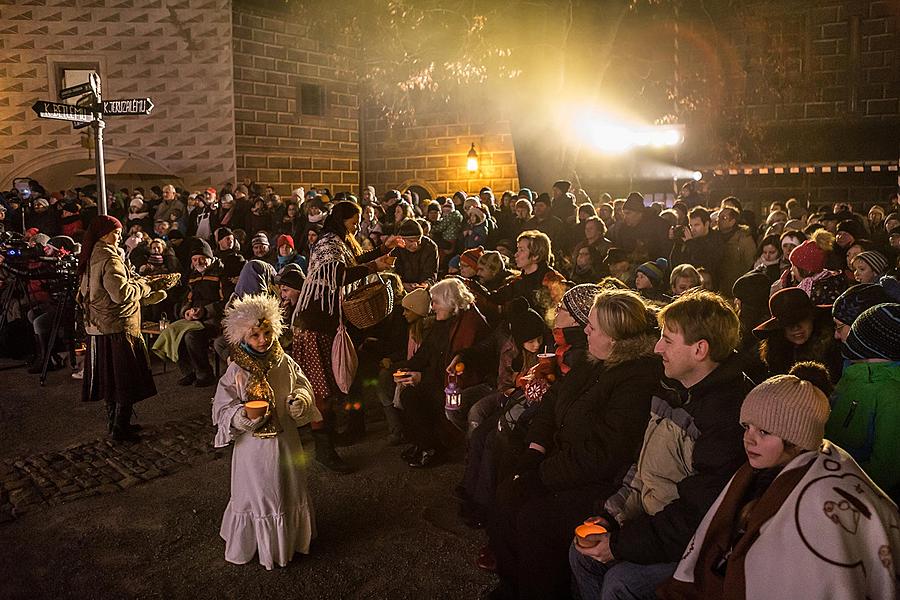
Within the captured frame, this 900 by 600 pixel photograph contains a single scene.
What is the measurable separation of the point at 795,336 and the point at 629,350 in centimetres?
184

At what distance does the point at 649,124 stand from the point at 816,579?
17483 mm

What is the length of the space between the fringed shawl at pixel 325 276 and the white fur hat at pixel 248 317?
1612 mm

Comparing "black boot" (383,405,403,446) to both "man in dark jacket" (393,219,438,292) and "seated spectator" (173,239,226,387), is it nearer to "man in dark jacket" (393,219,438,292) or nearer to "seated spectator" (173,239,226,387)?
"man in dark jacket" (393,219,438,292)

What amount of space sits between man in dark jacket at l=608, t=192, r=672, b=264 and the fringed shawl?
15.9ft

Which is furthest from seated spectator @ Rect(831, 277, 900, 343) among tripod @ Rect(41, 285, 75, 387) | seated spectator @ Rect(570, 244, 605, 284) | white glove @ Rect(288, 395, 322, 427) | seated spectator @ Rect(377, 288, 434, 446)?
tripod @ Rect(41, 285, 75, 387)

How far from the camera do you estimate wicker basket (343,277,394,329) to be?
20.9 feet

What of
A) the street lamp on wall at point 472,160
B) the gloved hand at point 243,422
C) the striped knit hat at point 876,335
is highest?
the street lamp on wall at point 472,160

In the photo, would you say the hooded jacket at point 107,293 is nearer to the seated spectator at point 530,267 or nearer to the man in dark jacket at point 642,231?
the seated spectator at point 530,267

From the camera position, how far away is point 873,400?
3391 millimetres

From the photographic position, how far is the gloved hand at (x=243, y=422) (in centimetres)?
436

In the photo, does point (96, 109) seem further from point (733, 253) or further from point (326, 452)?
point (733, 253)

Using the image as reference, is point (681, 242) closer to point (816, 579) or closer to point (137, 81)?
point (816, 579)

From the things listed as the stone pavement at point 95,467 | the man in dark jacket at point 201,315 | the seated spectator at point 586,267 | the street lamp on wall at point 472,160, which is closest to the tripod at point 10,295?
the man in dark jacket at point 201,315

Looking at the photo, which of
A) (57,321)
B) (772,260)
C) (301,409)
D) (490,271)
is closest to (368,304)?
(490,271)
